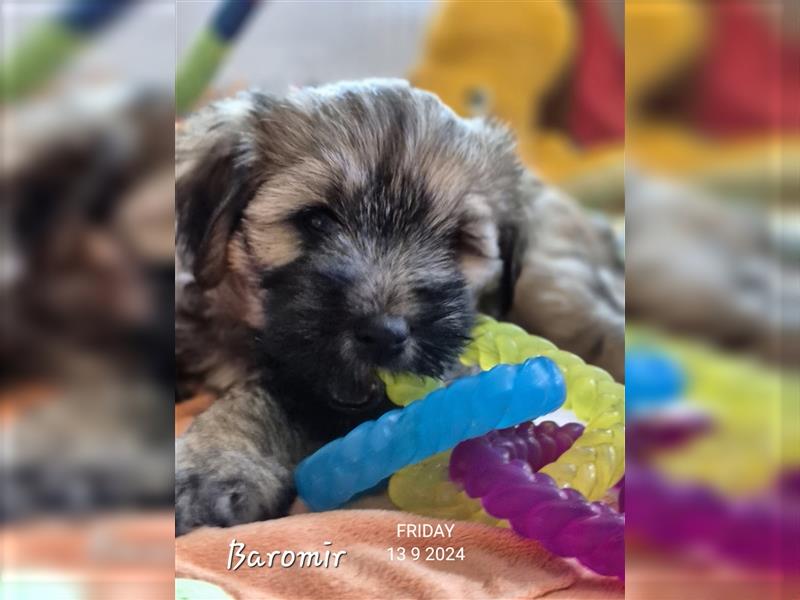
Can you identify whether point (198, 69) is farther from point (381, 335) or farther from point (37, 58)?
point (381, 335)

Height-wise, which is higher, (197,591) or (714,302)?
(714,302)

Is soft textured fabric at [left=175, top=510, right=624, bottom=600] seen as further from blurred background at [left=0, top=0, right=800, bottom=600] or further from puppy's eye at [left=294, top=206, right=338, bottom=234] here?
puppy's eye at [left=294, top=206, right=338, bottom=234]

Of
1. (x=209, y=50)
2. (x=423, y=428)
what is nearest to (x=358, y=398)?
(x=423, y=428)

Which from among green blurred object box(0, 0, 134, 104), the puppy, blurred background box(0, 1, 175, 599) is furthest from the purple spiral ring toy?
green blurred object box(0, 0, 134, 104)

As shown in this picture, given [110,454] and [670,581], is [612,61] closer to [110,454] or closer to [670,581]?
[670,581]

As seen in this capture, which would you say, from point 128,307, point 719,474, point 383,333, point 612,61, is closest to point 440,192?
point 383,333

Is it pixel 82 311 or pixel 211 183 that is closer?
pixel 82 311

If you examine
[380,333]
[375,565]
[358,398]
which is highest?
[380,333]
